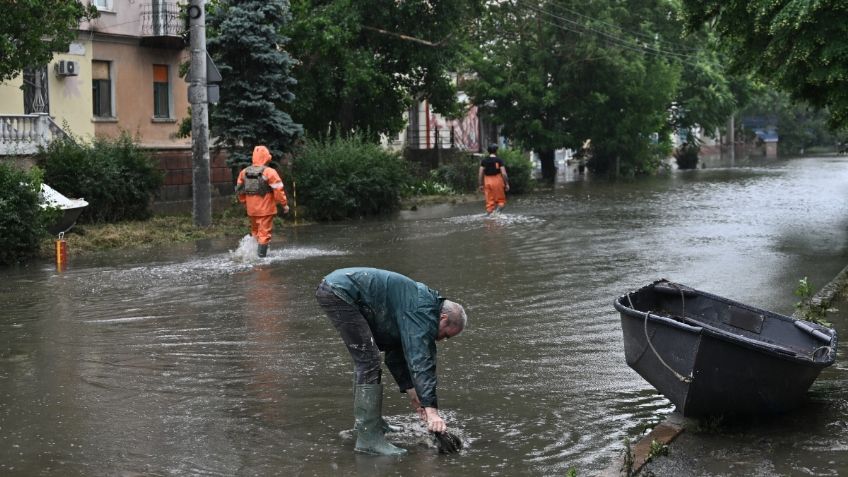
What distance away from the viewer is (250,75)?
2584cm

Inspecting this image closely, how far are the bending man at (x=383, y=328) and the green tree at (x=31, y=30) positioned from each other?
47.4 feet

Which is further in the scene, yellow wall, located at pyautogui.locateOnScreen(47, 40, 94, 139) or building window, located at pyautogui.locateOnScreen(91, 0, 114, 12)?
building window, located at pyautogui.locateOnScreen(91, 0, 114, 12)

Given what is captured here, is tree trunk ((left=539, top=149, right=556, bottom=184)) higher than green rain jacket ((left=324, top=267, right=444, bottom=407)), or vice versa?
tree trunk ((left=539, top=149, right=556, bottom=184))

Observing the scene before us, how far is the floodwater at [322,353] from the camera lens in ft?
22.4

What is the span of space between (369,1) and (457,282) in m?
16.8

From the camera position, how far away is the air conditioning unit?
2905 cm

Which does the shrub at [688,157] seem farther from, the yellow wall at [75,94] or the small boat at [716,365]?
the small boat at [716,365]

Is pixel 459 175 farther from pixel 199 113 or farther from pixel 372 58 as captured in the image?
pixel 199 113

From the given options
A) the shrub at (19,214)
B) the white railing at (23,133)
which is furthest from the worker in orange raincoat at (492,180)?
the shrub at (19,214)

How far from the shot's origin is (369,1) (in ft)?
97.8

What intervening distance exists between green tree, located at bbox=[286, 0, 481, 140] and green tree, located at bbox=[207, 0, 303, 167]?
2208 millimetres

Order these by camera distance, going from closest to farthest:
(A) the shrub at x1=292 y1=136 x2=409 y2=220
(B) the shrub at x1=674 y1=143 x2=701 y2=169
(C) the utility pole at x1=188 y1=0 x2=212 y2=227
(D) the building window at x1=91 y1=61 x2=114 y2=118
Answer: (C) the utility pole at x1=188 y1=0 x2=212 y2=227 → (A) the shrub at x1=292 y1=136 x2=409 y2=220 → (D) the building window at x1=91 y1=61 x2=114 y2=118 → (B) the shrub at x1=674 y1=143 x2=701 y2=169

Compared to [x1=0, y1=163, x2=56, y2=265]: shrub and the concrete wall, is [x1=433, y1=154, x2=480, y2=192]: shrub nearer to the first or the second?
the concrete wall

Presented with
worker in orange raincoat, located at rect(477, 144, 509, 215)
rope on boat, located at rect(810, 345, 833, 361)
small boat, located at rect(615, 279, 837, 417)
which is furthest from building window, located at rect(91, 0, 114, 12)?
rope on boat, located at rect(810, 345, 833, 361)
